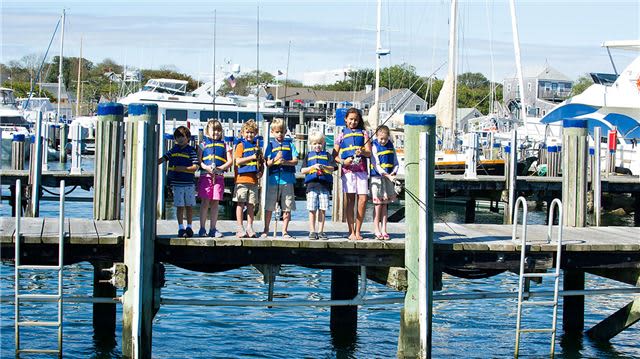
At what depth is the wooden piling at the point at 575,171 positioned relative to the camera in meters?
13.5

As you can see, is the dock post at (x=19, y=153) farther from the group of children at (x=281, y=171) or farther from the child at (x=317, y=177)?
the child at (x=317, y=177)

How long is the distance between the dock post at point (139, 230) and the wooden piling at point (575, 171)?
5.83 meters

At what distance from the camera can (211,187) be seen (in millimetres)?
11461

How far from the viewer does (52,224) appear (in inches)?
454

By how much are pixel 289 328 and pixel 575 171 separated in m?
4.62

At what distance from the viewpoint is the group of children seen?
1135 centimetres

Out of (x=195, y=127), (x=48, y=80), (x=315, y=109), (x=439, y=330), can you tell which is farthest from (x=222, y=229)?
(x=48, y=80)

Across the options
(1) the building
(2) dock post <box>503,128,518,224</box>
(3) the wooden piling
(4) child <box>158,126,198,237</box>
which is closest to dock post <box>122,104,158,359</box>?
(4) child <box>158,126,198,237</box>

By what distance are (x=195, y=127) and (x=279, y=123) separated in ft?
155

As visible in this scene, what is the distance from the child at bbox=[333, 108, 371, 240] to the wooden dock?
1.20 feet

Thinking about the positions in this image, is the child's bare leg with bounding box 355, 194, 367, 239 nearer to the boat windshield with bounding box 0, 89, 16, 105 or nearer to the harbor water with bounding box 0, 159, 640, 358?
the harbor water with bounding box 0, 159, 640, 358

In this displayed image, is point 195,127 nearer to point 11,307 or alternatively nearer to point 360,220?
point 11,307

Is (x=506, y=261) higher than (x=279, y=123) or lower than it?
lower

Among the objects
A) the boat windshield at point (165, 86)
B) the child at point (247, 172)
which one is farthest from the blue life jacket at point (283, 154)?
the boat windshield at point (165, 86)
